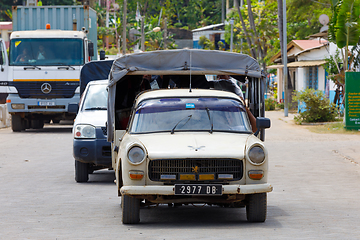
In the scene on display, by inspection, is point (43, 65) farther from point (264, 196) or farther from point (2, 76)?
point (264, 196)

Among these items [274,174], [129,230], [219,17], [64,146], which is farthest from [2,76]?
[219,17]

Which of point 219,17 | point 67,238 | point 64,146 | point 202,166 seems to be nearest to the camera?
point 67,238

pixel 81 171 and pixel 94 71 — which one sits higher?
pixel 94 71

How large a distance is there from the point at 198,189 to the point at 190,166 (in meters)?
0.29

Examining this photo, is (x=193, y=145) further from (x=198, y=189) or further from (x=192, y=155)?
(x=198, y=189)

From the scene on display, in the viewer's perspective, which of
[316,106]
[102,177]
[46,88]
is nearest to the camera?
[102,177]

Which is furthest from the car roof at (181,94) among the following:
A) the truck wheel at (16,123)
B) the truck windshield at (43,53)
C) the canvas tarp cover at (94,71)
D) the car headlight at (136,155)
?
the truck wheel at (16,123)

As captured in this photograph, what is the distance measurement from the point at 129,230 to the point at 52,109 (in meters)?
15.7

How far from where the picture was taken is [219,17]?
10788 centimetres

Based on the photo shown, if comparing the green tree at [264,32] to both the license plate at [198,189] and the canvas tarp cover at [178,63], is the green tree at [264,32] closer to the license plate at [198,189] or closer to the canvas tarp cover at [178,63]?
the canvas tarp cover at [178,63]

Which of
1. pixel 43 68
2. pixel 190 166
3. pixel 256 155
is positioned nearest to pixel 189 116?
pixel 190 166

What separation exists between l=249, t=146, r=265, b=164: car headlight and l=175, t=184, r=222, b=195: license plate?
510 millimetres

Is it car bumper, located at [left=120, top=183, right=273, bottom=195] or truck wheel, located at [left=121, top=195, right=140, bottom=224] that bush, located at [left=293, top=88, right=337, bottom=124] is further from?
truck wheel, located at [left=121, top=195, right=140, bottom=224]

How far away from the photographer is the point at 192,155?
696cm
